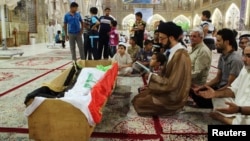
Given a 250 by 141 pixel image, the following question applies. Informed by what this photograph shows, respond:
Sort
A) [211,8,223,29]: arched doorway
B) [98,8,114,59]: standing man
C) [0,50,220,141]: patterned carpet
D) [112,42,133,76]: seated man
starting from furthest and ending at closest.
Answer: [211,8,223,29]: arched doorway
[98,8,114,59]: standing man
[112,42,133,76]: seated man
[0,50,220,141]: patterned carpet

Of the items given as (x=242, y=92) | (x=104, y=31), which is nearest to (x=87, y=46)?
(x=104, y=31)

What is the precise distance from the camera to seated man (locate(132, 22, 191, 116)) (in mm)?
2211

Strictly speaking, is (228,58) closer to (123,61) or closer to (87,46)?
(123,61)

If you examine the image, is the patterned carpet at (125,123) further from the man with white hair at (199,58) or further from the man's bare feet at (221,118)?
the man with white hair at (199,58)

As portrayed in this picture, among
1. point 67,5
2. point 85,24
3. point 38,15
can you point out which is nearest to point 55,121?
point 85,24

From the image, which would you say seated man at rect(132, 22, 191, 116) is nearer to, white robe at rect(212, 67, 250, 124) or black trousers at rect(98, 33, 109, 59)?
white robe at rect(212, 67, 250, 124)

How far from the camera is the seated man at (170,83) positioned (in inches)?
87.0

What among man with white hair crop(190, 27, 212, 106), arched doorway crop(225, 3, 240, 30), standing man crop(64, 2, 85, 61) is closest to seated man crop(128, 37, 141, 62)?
standing man crop(64, 2, 85, 61)

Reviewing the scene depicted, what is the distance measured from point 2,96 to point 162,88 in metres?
1.78

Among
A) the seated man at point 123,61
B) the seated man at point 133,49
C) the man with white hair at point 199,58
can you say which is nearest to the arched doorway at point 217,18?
the seated man at point 133,49

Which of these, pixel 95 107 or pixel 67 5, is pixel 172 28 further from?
pixel 67 5

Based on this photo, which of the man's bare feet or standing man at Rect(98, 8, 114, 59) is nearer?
the man's bare feet

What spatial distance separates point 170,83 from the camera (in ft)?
7.27

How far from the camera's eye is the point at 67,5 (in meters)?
10.0
